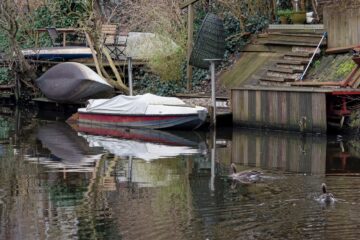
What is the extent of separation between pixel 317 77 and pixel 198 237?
16.1 m

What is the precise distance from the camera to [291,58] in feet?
92.3

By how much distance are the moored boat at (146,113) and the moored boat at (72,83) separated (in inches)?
97.7

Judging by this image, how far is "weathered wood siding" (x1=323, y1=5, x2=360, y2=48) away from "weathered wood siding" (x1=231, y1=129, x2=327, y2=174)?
502 cm

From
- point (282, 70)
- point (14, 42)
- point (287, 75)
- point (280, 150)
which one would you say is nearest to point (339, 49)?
point (287, 75)

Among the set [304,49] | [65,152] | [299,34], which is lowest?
[65,152]

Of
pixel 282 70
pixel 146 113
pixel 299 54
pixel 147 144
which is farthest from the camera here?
pixel 299 54

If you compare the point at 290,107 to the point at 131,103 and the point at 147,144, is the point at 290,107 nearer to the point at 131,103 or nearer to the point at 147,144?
the point at 147,144

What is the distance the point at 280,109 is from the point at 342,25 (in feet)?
16.1

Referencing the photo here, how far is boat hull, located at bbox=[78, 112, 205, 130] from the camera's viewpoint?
25.2m

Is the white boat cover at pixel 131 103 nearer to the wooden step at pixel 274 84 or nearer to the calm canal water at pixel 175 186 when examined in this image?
the calm canal water at pixel 175 186

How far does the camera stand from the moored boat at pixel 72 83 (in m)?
30.3

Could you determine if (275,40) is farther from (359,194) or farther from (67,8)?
(359,194)

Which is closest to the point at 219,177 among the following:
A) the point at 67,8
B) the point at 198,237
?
the point at 198,237

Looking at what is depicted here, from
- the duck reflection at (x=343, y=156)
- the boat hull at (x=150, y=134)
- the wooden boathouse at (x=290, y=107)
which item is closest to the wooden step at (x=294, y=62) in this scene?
the wooden boathouse at (x=290, y=107)
